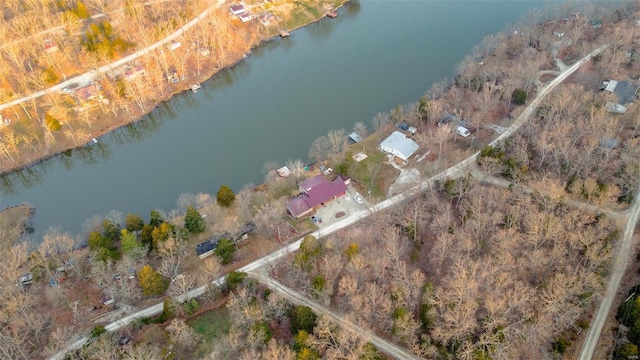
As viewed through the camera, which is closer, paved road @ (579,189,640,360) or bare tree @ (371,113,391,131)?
paved road @ (579,189,640,360)

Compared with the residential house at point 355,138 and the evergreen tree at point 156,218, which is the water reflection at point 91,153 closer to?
the evergreen tree at point 156,218

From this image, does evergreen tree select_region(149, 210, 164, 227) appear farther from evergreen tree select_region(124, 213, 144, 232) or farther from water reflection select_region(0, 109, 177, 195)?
water reflection select_region(0, 109, 177, 195)

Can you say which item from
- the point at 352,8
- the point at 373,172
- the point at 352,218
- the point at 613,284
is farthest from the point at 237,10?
the point at 613,284

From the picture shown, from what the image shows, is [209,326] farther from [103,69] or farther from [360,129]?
[103,69]

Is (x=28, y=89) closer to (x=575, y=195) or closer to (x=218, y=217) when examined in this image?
(x=218, y=217)

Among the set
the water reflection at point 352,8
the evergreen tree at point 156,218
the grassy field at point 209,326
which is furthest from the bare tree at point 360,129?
the water reflection at point 352,8

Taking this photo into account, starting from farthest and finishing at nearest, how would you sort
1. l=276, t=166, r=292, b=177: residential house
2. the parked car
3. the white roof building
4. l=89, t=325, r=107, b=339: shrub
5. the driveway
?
the parked car, the white roof building, l=276, t=166, r=292, b=177: residential house, the driveway, l=89, t=325, r=107, b=339: shrub

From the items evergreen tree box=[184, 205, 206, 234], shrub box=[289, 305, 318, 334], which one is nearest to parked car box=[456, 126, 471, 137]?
shrub box=[289, 305, 318, 334]
